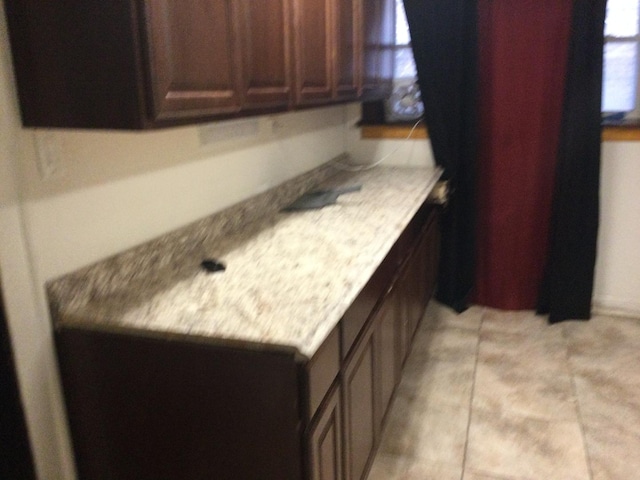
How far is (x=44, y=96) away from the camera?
1.19 meters

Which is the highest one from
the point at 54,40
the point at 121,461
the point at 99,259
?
the point at 54,40

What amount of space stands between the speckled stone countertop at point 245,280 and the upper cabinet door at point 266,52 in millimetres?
490

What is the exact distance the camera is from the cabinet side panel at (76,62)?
1.09 metres

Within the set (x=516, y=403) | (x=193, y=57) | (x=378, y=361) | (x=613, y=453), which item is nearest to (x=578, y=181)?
(x=516, y=403)

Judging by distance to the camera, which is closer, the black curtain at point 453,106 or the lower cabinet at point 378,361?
the lower cabinet at point 378,361

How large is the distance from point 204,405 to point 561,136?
2.57 metres

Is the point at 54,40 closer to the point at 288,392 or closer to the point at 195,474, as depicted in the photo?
the point at 288,392

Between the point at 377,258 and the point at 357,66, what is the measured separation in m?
1.13

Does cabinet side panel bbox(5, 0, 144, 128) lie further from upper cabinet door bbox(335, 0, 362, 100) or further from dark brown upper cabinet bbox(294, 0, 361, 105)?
upper cabinet door bbox(335, 0, 362, 100)

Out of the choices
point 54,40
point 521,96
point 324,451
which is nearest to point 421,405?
point 324,451

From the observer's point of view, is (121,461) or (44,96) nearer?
(44,96)

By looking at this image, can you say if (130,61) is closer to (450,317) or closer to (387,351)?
(387,351)

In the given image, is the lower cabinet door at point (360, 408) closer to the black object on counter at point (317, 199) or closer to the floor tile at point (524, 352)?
the black object on counter at point (317, 199)

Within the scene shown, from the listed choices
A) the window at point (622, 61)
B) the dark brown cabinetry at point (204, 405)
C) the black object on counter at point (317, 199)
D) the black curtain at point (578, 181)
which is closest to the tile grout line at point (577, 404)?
the black curtain at point (578, 181)
